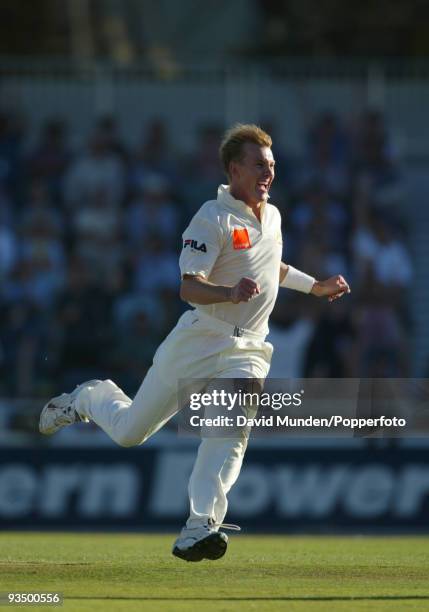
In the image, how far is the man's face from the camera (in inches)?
329

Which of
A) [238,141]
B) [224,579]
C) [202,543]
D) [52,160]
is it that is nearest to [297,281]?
[238,141]

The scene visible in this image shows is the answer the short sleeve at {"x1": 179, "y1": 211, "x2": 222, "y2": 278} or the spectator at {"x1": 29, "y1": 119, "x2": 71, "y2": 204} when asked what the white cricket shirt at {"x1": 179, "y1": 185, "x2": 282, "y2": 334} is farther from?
the spectator at {"x1": 29, "y1": 119, "x2": 71, "y2": 204}

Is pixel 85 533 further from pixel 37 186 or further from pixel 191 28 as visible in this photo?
pixel 191 28

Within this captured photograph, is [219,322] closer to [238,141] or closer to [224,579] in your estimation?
[238,141]

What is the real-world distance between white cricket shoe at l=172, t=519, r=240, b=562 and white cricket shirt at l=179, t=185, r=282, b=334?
1.20m

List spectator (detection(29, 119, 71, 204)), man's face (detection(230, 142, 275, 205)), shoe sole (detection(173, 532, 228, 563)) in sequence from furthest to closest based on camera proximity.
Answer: spectator (detection(29, 119, 71, 204)), man's face (detection(230, 142, 275, 205)), shoe sole (detection(173, 532, 228, 563))

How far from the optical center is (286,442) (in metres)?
15.2

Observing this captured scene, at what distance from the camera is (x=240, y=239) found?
26.9 ft

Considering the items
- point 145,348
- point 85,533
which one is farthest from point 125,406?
point 145,348

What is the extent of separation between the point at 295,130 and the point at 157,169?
3081 mm

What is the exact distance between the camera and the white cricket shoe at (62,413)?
9156 millimetres

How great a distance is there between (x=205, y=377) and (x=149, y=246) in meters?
9.09

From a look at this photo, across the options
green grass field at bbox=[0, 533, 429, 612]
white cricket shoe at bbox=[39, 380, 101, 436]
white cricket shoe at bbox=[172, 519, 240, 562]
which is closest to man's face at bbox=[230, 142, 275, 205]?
white cricket shoe at bbox=[39, 380, 101, 436]

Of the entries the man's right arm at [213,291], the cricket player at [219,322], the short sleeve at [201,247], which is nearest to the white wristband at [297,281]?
the cricket player at [219,322]
